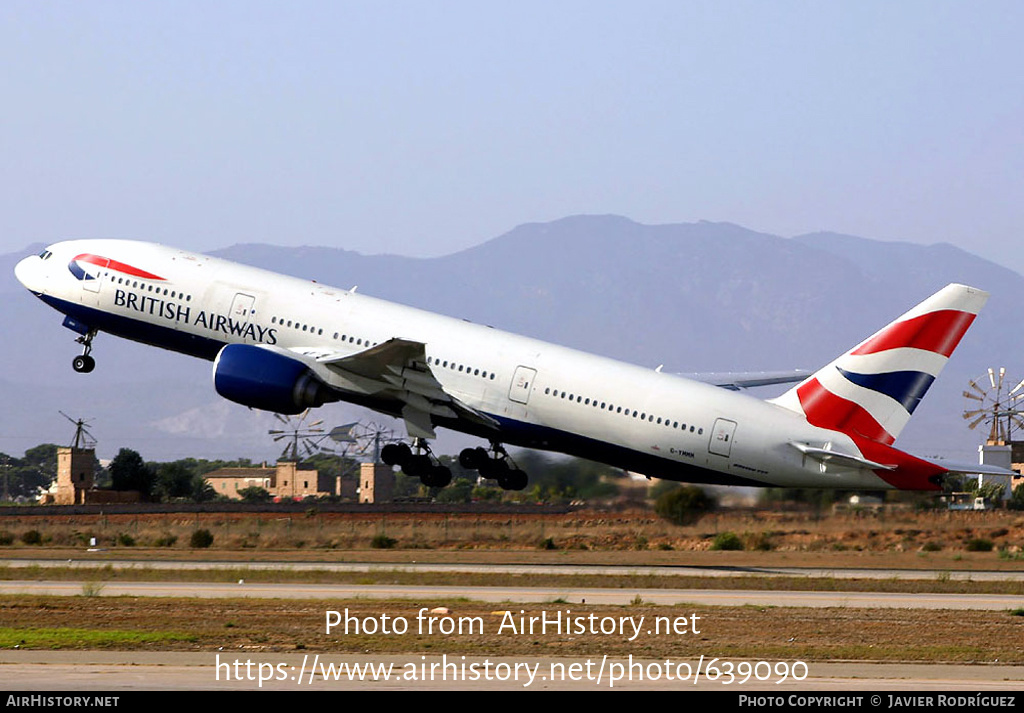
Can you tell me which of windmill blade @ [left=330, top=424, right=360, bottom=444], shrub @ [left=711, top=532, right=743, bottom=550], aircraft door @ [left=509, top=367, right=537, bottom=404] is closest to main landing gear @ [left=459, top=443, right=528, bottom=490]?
aircraft door @ [left=509, top=367, right=537, bottom=404]

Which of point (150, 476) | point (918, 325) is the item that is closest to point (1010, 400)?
point (150, 476)

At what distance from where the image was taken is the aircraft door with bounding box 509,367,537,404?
4794 cm

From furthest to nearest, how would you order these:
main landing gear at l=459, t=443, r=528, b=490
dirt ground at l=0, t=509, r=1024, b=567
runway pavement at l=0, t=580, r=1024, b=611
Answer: dirt ground at l=0, t=509, r=1024, b=567 < main landing gear at l=459, t=443, r=528, b=490 < runway pavement at l=0, t=580, r=1024, b=611

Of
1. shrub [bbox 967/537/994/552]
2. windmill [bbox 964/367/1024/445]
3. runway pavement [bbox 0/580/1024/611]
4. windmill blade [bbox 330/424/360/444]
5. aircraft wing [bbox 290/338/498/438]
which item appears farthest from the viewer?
windmill [bbox 964/367/1024/445]

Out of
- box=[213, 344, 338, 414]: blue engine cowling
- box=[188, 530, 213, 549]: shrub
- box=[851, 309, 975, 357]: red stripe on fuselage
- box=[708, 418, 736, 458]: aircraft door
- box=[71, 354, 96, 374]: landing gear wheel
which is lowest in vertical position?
box=[188, 530, 213, 549]: shrub

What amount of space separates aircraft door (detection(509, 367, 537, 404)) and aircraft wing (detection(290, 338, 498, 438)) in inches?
53.1

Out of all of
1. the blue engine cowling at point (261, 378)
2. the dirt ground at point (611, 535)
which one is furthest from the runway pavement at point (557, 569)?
the blue engine cowling at point (261, 378)

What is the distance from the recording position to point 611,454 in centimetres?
4775

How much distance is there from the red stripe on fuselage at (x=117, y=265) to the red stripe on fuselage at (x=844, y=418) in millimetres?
23135

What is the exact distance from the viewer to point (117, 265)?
169 feet

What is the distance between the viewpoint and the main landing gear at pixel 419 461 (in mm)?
50812

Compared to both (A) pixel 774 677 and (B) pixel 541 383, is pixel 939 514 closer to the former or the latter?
(B) pixel 541 383

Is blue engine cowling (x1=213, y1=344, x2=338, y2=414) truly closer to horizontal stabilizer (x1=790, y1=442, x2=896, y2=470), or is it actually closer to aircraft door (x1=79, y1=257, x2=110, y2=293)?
aircraft door (x1=79, y1=257, x2=110, y2=293)

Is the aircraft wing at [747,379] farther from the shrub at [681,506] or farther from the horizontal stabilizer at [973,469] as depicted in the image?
the horizontal stabilizer at [973,469]
